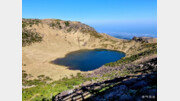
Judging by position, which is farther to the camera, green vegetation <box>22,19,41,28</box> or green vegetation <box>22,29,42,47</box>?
green vegetation <box>22,19,41,28</box>

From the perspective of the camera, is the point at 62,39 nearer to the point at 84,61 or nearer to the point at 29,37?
the point at 29,37

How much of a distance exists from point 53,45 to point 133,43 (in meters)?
49.4

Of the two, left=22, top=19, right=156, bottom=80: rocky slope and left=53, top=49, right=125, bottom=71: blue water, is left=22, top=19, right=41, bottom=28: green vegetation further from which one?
left=53, top=49, right=125, bottom=71: blue water

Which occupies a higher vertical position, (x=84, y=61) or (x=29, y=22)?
(x=29, y=22)

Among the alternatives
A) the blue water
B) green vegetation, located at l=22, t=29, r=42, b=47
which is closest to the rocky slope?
green vegetation, located at l=22, t=29, r=42, b=47

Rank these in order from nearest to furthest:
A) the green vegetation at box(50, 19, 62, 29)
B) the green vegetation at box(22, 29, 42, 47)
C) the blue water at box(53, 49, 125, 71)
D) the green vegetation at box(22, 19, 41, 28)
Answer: the blue water at box(53, 49, 125, 71)
the green vegetation at box(22, 29, 42, 47)
the green vegetation at box(22, 19, 41, 28)
the green vegetation at box(50, 19, 62, 29)

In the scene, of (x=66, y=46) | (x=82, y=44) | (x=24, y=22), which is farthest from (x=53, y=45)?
(x=24, y=22)

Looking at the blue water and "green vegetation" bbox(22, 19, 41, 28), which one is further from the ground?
"green vegetation" bbox(22, 19, 41, 28)

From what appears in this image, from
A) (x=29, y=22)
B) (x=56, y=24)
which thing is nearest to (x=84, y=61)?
(x=56, y=24)

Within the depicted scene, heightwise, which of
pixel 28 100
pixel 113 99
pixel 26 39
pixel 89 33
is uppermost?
pixel 89 33

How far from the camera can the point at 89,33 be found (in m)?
87.1

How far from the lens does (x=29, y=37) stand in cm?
6731

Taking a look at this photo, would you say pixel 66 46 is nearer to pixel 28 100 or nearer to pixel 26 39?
pixel 26 39

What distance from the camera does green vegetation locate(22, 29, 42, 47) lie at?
2498 inches
